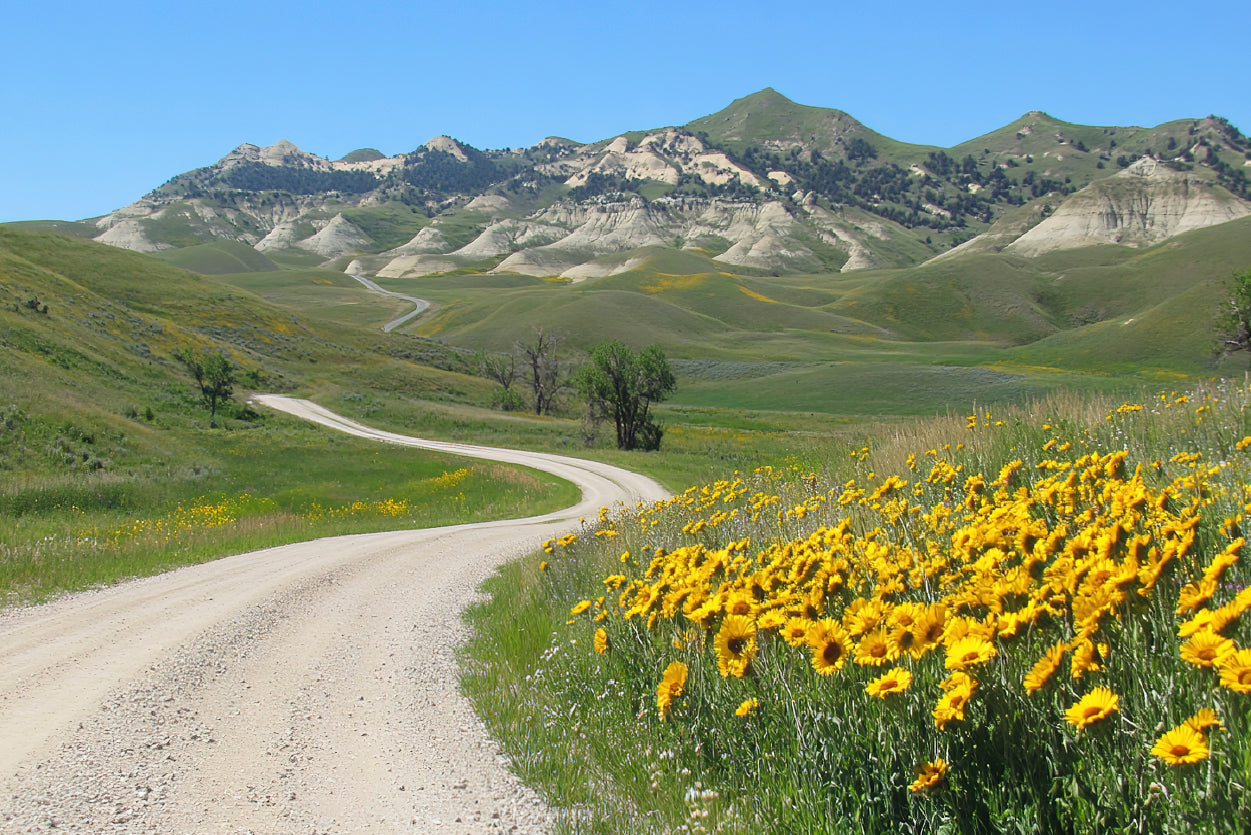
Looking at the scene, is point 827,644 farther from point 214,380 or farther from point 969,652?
point 214,380

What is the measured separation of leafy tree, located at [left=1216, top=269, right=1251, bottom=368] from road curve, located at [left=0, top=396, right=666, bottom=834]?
6099cm

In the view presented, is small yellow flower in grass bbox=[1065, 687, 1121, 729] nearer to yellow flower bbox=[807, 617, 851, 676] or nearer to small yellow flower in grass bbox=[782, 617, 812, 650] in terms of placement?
yellow flower bbox=[807, 617, 851, 676]

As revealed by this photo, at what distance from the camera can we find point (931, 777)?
2877 millimetres

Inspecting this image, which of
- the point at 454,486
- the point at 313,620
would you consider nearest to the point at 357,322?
the point at 454,486

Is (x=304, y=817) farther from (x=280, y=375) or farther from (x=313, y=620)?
(x=280, y=375)

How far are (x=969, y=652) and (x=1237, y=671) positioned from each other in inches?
30.6

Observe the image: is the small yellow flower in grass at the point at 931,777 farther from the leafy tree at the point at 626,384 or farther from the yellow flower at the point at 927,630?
the leafy tree at the point at 626,384

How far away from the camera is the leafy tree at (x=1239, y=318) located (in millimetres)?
54156

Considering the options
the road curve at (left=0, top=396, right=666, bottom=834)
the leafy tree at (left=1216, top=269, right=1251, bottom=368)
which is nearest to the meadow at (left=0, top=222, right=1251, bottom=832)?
the road curve at (left=0, top=396, right=666, bottom=834)

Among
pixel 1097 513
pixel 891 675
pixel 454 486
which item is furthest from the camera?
pixel 454 486

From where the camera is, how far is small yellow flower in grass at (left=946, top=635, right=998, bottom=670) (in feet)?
8.86

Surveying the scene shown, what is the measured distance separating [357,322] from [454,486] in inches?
5171

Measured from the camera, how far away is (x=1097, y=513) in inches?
176

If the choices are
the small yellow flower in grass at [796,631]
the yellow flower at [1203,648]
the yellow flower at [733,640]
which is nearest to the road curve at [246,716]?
the yellow flower at [733,640]
